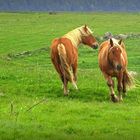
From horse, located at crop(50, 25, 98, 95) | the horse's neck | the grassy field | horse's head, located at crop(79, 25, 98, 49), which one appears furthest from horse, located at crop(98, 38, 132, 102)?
horse's head, located at crop(79, 25, 98, 49)

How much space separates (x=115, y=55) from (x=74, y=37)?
3.15 meters

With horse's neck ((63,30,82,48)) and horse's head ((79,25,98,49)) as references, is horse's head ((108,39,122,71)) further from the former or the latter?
horse's head ((79,25,98,49))

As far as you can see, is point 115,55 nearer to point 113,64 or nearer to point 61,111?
point 113,64

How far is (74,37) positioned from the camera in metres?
23.1

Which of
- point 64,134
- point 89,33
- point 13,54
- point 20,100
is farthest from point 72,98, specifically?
point 13,54

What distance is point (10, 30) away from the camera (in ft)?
235

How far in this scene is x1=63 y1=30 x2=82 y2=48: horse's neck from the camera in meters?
22.8

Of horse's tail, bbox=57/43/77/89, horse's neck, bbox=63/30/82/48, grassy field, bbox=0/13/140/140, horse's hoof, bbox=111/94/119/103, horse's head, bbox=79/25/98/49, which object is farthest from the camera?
horse's head, bbox=79/25/98/49

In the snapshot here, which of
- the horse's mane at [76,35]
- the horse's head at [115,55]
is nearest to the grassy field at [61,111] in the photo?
the horse's head at [115,55]

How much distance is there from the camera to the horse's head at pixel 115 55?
66.7ft

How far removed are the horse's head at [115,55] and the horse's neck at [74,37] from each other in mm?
2516

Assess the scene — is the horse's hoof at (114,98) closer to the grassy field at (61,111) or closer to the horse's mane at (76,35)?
the grassy field at (61,111)

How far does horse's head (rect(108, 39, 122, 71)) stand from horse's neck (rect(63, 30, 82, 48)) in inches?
99.1

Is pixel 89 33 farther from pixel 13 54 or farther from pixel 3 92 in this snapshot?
pixel 13 54
